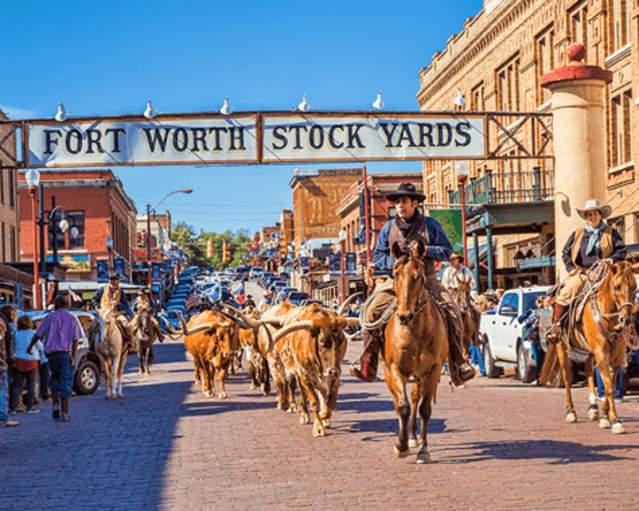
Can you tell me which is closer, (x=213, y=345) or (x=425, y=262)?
(x=425, y=262)

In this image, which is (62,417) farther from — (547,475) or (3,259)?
(3,259)

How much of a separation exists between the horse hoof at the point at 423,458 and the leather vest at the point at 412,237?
1.90m

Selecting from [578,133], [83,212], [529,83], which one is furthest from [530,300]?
[83,212]

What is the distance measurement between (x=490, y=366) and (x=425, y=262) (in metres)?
13.9

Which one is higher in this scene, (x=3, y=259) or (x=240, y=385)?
(x=3, y=259)

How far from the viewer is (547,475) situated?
33.2 feet

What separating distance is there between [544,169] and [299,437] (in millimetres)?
26508

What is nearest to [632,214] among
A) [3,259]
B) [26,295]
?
A: [26,295]

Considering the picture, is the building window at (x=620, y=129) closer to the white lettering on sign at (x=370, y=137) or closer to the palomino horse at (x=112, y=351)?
the white lettering on sign at (x=370, y=137)

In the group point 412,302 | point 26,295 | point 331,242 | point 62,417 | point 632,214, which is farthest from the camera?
point 331,242

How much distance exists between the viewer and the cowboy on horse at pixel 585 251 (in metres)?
14.2

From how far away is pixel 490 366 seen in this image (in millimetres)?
25031

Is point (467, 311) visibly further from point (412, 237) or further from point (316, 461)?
point (316, 461)

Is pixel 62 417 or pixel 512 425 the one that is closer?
pixel 512 425
